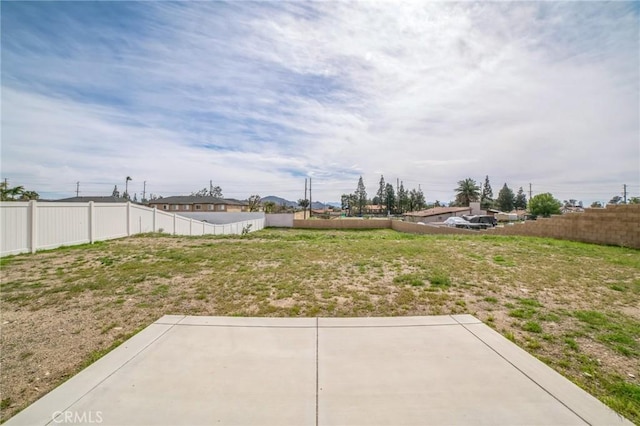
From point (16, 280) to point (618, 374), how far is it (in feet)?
29.4

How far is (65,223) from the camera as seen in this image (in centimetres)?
950

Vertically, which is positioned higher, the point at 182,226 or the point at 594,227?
the point at 594,227

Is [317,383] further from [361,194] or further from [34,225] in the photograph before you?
[361,194]

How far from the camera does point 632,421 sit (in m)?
2.12

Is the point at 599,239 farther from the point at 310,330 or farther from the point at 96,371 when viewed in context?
the point at 96,371

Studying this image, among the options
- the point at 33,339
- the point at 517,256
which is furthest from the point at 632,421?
the point at 517,256

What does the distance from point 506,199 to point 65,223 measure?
9383 centimetres

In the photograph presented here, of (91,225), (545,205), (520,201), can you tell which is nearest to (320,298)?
(91,225)

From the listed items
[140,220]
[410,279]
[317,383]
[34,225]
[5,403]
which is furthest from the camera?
[140,220]

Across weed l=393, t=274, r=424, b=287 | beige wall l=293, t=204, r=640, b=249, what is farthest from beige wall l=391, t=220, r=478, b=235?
weed l=393, t=274, r=424, b=287

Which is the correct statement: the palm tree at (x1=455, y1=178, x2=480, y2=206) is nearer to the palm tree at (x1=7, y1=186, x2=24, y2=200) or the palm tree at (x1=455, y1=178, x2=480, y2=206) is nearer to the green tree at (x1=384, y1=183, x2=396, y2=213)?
the green tree at (x1=384, y1=183, x2=396, y2=213)

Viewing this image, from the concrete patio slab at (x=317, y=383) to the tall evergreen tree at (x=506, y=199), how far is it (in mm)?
92663

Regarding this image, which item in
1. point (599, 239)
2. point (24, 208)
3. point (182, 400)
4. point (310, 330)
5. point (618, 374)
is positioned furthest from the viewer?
point (599, 239)

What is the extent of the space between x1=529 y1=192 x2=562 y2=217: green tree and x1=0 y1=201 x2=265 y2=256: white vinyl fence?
58.0 meters
